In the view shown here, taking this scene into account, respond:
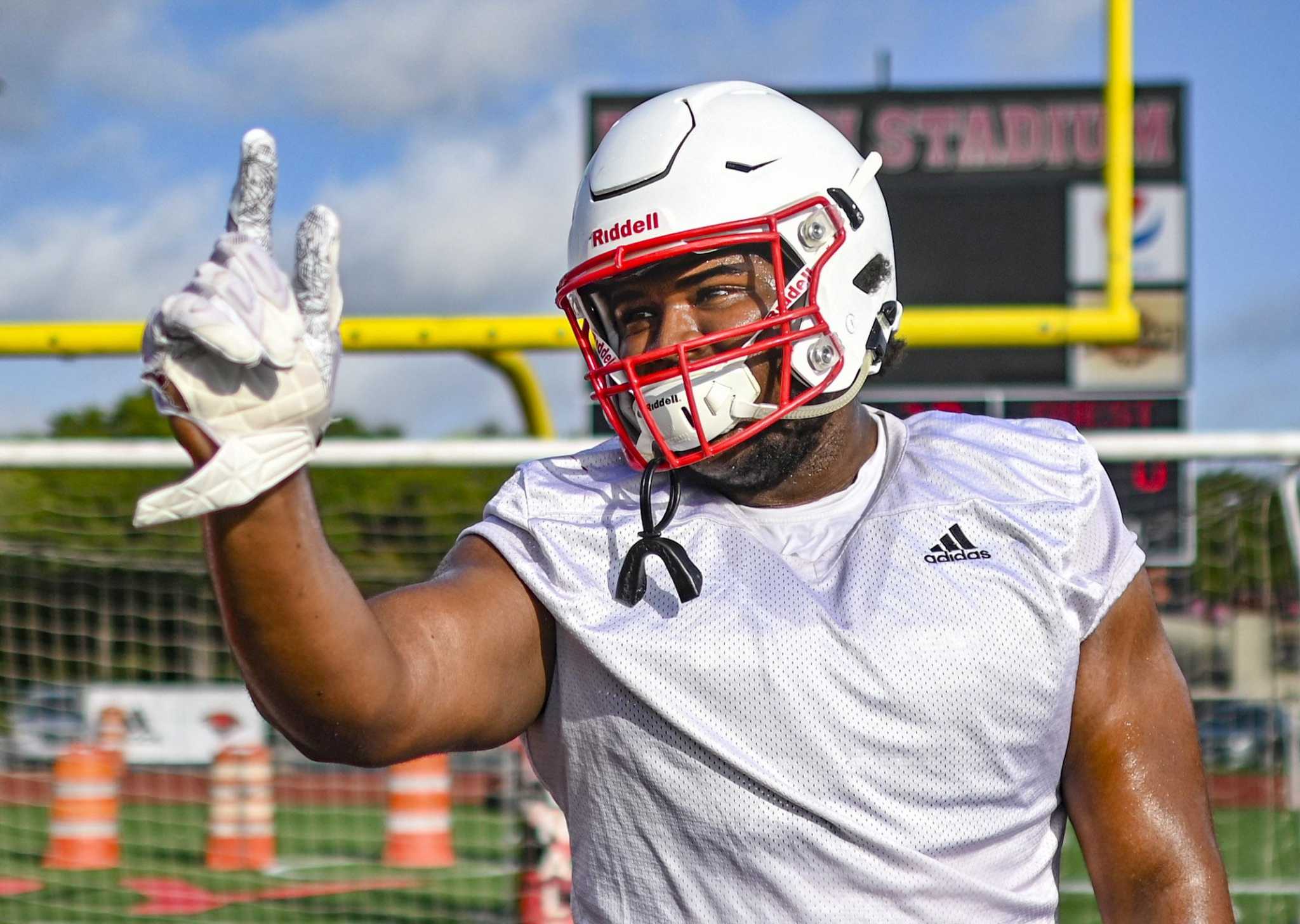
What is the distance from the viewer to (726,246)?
5.70 ft

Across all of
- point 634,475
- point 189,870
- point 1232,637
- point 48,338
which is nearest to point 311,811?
point 189,870

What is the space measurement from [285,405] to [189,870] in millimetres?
6301

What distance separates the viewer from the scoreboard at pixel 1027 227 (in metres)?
6.99

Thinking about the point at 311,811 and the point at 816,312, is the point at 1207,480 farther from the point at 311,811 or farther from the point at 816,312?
the point at 311,811

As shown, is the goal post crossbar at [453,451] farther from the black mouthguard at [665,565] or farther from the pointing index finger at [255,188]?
the pointing index finger at [255,188]

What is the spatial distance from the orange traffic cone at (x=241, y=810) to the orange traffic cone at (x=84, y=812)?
434 mm

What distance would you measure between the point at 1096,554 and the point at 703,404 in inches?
18.1

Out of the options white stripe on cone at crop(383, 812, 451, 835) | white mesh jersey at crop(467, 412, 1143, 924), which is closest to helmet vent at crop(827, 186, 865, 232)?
white mesh jersey at crop(467, 412, 1143, 924)

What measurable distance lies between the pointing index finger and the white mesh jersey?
0.51m

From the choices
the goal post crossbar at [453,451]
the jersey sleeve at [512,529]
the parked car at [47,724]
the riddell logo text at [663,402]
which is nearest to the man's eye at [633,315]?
the riddell logo text at [663,402]

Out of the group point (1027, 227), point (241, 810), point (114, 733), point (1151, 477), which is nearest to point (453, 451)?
point (1151, 477)

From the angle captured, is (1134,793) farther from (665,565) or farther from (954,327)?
(954,327)

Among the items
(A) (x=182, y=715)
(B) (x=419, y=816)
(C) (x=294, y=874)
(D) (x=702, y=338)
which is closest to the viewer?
(D) (x=702, y=338)

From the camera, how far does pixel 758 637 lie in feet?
5.21
